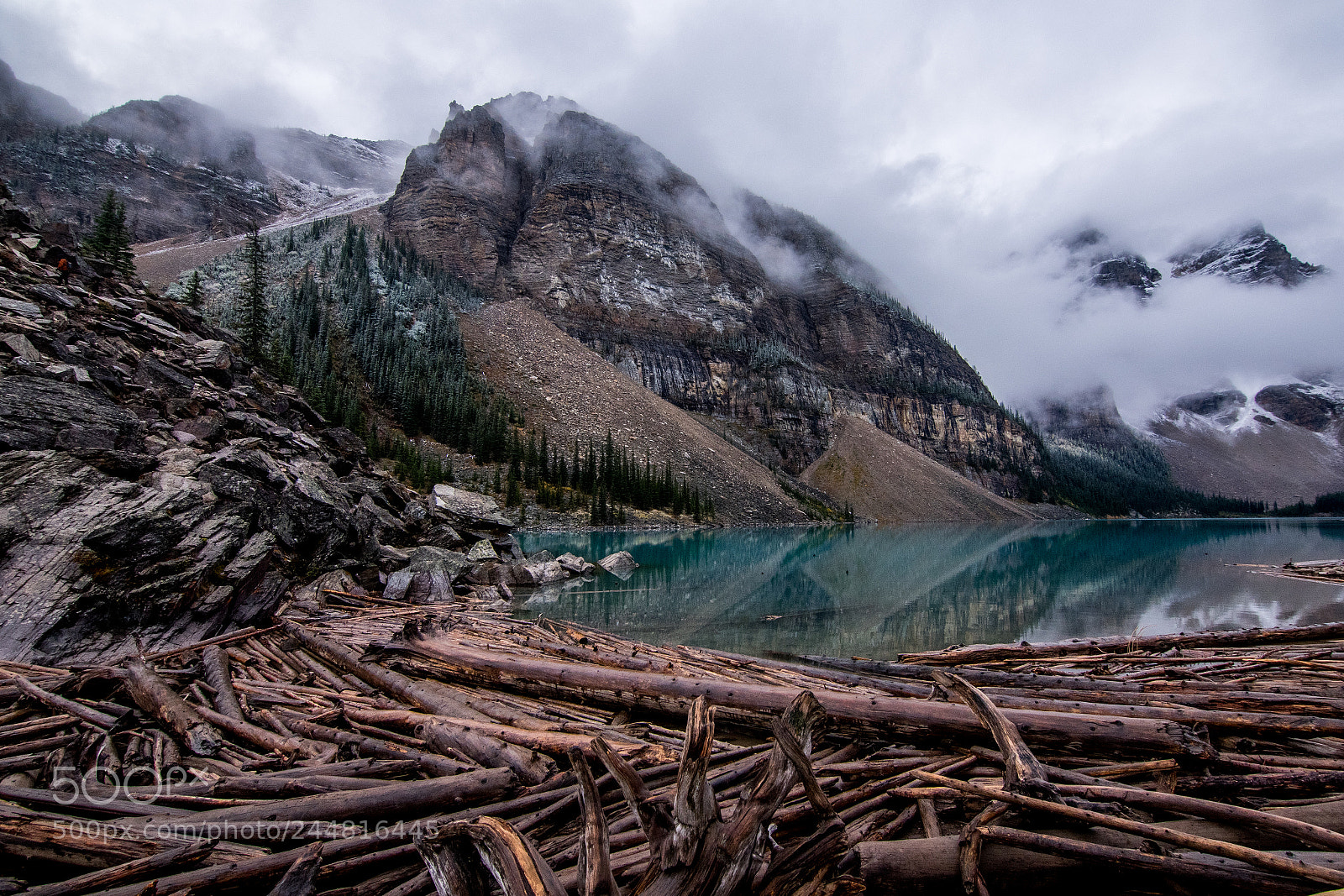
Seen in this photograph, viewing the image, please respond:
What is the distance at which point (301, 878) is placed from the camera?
2.32 metres

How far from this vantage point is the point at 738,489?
8238cm

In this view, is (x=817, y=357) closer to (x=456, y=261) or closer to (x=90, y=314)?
(x=456, y=261)

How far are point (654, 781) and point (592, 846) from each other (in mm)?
1393

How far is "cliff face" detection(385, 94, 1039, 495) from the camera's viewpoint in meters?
120

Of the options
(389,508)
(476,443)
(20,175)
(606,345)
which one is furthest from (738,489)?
(20,175)

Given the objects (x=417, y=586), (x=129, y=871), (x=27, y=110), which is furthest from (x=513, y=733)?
(x=27, y=110)

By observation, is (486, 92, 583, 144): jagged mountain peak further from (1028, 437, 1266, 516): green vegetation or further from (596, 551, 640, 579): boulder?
(1028, 437, 1266, 516): green vegetation

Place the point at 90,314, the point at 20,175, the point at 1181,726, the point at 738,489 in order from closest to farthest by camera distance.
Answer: the point at 1181,726
the point at 90,314
the point at 738,489
the point at 20,175

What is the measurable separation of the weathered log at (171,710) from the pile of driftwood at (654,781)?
2 centimetres

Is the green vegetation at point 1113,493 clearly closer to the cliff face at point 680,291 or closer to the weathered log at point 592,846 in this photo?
the cliff face at point 680,291

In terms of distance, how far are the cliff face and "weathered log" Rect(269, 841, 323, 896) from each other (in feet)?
378

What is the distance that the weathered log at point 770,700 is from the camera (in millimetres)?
3348

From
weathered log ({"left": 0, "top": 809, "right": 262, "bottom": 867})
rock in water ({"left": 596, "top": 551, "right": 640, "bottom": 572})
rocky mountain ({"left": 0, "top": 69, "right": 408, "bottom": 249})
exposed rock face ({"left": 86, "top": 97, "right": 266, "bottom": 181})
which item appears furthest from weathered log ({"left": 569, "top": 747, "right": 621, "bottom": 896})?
exposed rock face ({"left": 86, "top": 97, "right": 266, "bottom": 181})

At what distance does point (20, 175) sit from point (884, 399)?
205509 millimetres
